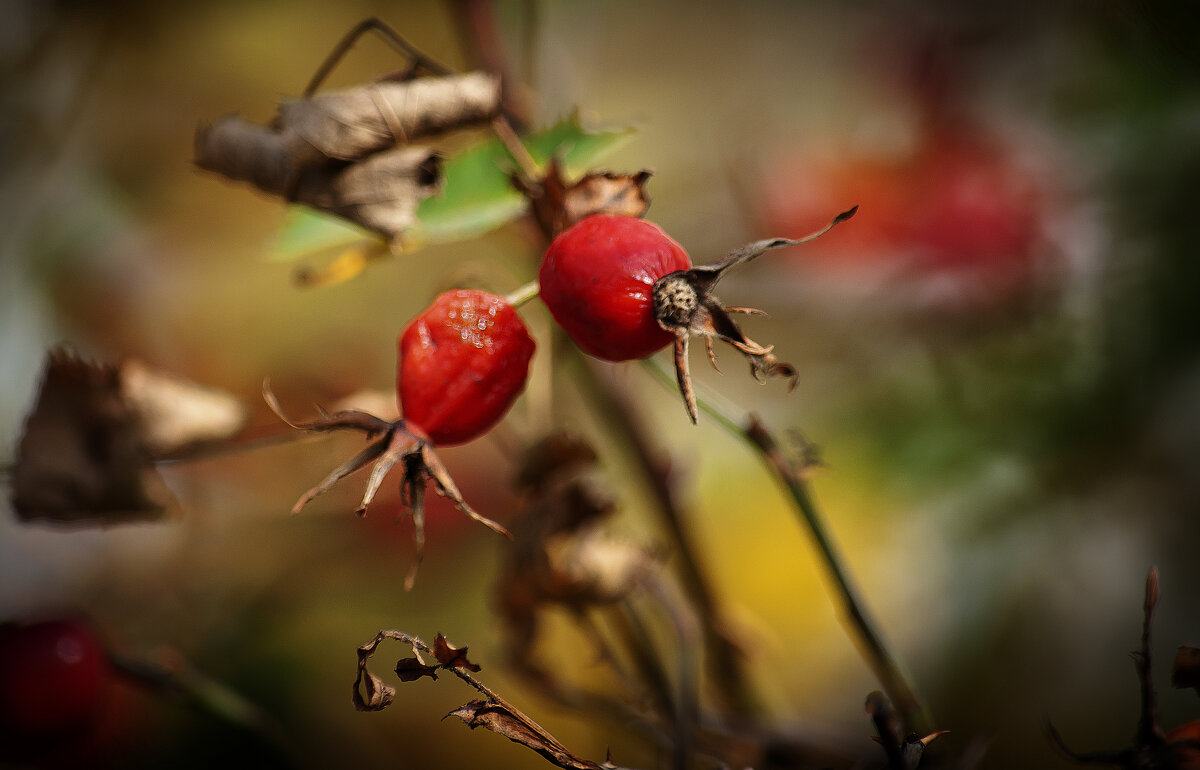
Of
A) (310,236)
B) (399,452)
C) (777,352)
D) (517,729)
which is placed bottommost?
(517,729)

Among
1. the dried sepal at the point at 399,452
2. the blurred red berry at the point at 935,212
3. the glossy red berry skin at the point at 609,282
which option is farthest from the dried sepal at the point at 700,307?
the blurred red berry at the point at 935,212

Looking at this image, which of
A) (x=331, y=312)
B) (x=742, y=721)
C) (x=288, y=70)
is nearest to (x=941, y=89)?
(x=742, y=721)

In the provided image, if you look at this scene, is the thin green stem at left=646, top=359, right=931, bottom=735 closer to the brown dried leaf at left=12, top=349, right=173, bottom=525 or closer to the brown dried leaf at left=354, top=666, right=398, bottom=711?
the brown dried leaf at left=354, top=666, right=398, bottom=711

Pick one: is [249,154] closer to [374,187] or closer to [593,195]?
[374,187]

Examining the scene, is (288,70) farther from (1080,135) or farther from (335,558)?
(1080,135)

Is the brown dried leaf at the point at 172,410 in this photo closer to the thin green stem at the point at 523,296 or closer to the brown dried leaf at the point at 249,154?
the brown dried leaf at the point at 249,154

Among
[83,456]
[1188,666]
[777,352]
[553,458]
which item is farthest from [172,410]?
[777,352]

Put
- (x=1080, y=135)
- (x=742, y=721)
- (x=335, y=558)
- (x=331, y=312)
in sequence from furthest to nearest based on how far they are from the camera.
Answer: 1. (x=331, y=312)
2. (x=335, y=558)
3. (x=1080, y=135)
4. (x=742, y=721)

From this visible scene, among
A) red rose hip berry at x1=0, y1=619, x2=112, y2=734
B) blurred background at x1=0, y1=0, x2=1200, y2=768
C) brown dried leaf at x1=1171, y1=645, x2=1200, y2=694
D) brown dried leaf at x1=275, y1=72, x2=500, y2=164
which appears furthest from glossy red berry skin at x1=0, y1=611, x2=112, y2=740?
brown dried leaf at x1=1171, y1=645, x2=1200, y2=694
